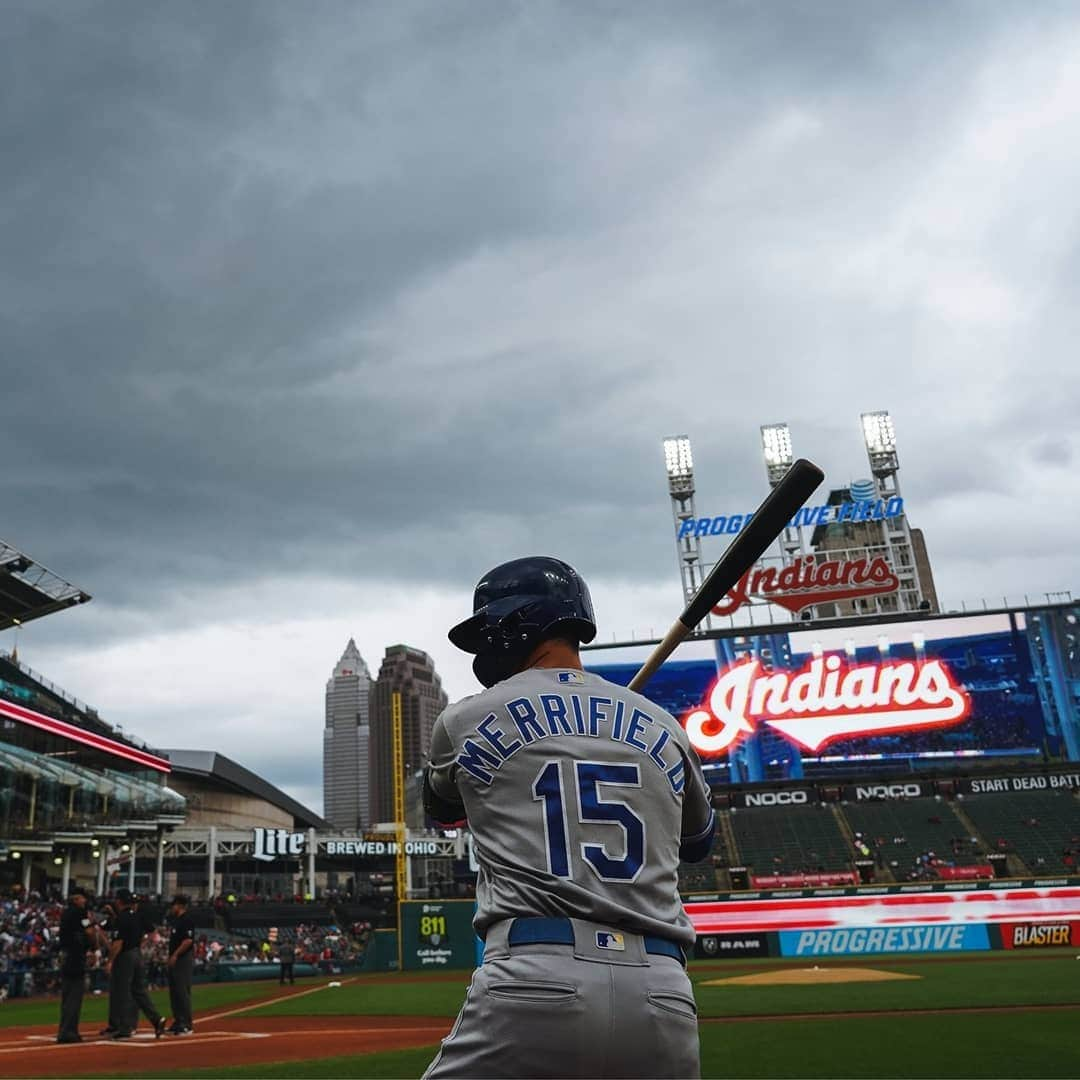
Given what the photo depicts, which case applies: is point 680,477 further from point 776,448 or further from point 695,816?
point 695,816

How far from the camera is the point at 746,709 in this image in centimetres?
3697

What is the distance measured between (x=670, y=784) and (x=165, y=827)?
51.2 meters

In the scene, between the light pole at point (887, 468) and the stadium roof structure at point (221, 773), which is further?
the stadium roof structure at point (221, 773)

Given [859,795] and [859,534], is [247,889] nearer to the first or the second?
[859,795]

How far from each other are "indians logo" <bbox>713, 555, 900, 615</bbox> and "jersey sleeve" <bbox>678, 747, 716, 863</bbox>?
36.5 metres

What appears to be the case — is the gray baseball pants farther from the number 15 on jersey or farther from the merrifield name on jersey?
the merrifield name on jersey

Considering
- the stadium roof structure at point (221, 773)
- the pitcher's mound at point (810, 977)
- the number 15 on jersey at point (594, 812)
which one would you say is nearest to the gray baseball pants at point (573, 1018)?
the number 15 on jersey at point (594, 812)

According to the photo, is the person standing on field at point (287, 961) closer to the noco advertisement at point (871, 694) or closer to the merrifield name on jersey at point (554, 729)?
the noco advertisement at point (871, 694)

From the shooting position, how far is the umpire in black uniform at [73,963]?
34.3 feet

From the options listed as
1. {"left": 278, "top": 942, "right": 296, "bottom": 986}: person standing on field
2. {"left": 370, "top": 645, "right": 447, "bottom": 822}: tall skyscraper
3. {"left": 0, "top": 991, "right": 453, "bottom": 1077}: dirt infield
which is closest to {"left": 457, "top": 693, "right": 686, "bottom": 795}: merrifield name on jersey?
{"left": 0, "top": 991, "right": 453, "bottom": 1077}: dirt infield

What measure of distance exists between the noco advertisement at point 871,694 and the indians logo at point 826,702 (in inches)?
1.5

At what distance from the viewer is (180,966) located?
11.1 meters

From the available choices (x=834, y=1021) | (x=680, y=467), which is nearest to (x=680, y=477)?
(x=680, y=467)

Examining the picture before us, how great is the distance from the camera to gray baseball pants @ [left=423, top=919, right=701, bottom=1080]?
1786 mm
